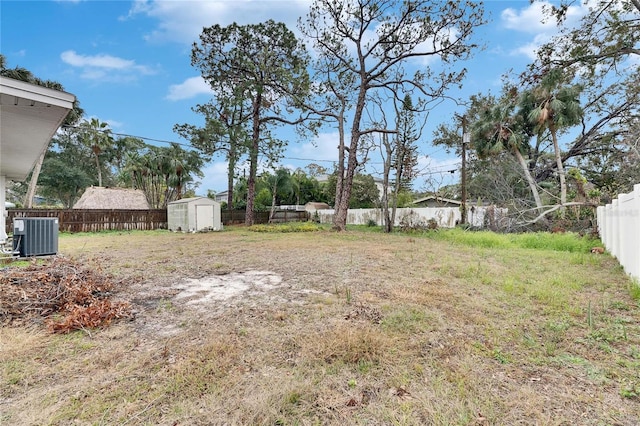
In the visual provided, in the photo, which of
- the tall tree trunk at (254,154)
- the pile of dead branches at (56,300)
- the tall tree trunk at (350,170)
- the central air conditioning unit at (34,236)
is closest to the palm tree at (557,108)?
the tall tree trunk at (350,170)

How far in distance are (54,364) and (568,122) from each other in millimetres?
18687

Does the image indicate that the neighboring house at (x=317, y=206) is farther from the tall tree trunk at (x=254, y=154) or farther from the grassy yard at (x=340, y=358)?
the grassy yard at (x=340, y=358)

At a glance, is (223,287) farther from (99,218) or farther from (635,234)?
(99,218)

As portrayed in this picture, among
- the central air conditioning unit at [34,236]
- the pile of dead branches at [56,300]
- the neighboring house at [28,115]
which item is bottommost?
the pile of dead branches at [56,300]

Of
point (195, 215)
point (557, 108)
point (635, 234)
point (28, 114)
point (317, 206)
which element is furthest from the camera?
point (317, 206)

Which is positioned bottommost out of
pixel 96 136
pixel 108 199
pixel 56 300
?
pixel 56 300

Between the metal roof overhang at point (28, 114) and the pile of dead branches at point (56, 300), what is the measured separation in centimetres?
190

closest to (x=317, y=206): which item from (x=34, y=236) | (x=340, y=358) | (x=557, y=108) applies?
(x=557, y=108)

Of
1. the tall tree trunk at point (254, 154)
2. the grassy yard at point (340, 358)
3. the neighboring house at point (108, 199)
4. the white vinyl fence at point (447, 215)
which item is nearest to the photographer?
the grassy yard at point (340, 358)

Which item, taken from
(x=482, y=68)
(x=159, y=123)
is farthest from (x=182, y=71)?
(x=482, y=68)

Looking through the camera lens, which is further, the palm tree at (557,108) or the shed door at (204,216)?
the shed door at (204,216)

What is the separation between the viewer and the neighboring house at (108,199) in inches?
718

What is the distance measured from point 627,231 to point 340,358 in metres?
5.36

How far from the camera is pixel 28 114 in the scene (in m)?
3.64
